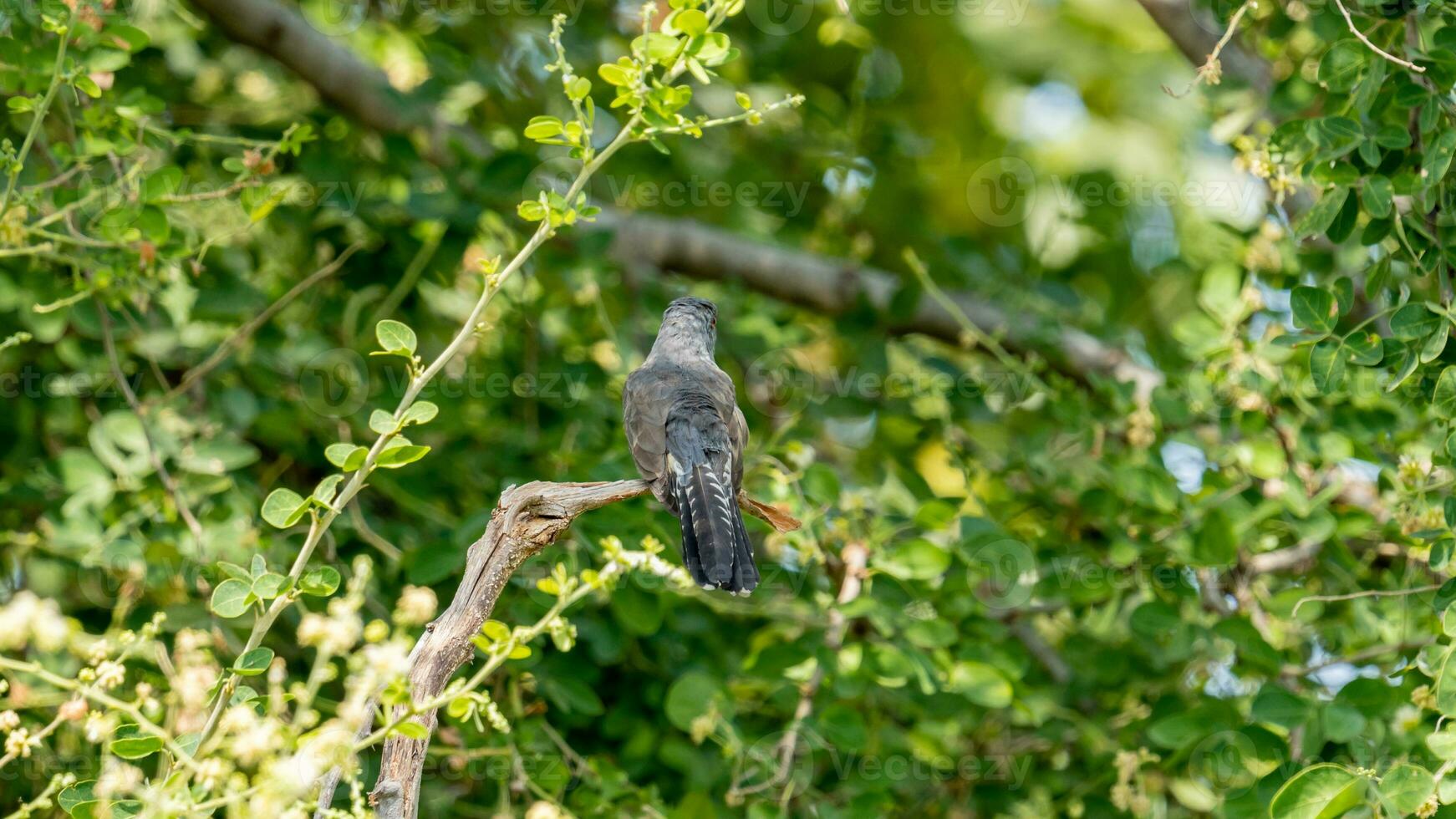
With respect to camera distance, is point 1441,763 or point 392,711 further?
point 1441,763

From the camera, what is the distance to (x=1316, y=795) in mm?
2896

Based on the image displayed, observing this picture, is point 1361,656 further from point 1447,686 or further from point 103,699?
point 103,699

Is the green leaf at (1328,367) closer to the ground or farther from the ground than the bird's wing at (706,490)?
farther from the ground

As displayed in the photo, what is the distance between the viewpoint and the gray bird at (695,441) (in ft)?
10.9

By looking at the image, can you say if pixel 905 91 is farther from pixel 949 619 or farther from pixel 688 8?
pixel 688 8

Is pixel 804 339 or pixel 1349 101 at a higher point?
pixel 1349 101

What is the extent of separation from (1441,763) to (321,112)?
4.49m

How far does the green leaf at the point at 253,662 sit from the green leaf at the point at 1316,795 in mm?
2095

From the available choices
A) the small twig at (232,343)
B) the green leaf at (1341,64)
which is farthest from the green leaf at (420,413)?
the green leaf at (1341,64)

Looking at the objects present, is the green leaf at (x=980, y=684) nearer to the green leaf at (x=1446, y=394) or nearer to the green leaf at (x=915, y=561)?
the green leaf at (x=915, y=561)

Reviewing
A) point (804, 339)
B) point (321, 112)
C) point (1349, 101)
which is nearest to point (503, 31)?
point (321, 112)

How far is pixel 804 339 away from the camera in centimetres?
544

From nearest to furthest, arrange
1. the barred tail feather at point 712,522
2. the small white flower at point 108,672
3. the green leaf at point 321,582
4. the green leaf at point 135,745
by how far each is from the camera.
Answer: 1. the small white flower at point 108,672
2. the green leaf at point 135,745
3. the green leaf at point 321,582
4. the barred tail feather at point 712,522

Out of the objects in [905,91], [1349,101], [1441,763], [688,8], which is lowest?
[905,91]
